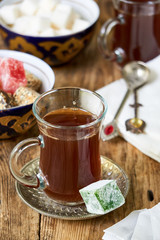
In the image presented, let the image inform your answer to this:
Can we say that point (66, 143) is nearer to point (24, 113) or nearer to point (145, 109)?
point (24, 113)

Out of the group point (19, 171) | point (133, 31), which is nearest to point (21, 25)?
point (133, 31)

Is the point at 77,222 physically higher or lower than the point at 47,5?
lower

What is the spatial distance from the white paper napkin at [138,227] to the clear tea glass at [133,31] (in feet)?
2.32

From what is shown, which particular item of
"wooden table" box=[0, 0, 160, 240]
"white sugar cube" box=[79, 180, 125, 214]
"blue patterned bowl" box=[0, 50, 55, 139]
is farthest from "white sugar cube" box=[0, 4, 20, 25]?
"white sugar cube" box=[79, 180, 125, 214]

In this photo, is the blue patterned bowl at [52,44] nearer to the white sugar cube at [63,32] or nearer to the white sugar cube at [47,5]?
the white sugar cube at [63,32]

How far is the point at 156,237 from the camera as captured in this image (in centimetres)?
84

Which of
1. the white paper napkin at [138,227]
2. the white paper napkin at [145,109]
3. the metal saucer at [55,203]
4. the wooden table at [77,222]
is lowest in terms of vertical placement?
the wooden table at [77,222]

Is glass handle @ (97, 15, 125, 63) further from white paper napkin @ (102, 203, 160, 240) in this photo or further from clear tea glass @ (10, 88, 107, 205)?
white paper napkin @ (102, 203, 160, 240)

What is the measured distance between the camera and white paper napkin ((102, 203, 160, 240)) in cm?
85

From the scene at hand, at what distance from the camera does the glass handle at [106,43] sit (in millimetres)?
1442

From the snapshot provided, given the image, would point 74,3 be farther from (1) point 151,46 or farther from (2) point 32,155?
(2) point 32,155

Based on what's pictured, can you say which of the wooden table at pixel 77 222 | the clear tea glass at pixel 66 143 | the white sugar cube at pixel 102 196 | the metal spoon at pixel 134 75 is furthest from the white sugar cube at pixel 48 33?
the white sugar cube at pixel 102 196

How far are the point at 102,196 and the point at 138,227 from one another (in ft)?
0.31

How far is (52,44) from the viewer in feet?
4.72
